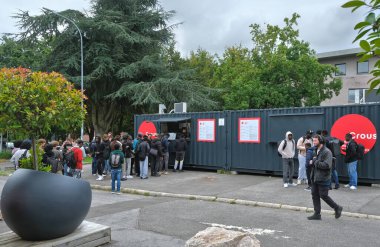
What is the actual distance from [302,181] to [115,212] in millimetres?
7213

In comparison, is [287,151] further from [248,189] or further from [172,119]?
[172,119]

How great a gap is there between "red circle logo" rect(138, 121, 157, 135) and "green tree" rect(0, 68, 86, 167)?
501 inches

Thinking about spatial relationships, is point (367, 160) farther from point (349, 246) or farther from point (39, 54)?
point (39, 54)

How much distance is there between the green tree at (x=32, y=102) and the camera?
559cm

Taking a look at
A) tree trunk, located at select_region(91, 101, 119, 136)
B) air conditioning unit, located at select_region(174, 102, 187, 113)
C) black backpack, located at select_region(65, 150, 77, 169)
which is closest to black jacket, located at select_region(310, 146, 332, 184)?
black backpack, located at select_region(65, 150, 77, 169)

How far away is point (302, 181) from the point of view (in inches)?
525

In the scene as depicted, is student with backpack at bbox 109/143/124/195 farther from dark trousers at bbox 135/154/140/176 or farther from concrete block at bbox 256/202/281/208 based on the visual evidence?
concrete block at bbox 256/202/281/208

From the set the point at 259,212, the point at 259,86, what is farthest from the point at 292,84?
the point at 259,212

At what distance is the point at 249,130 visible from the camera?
15422 mm

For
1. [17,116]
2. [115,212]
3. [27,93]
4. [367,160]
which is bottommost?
[115,212]

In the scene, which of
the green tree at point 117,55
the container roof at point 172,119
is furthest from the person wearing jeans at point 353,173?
the green tree at point 117,55

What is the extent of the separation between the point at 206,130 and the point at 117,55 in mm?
18043

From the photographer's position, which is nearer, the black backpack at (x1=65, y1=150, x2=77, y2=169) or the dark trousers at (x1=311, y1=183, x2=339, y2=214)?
the dark trousers at (x1=311, y1=183, x2=339, y2=214)

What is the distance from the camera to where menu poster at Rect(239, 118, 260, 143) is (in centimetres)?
1518
